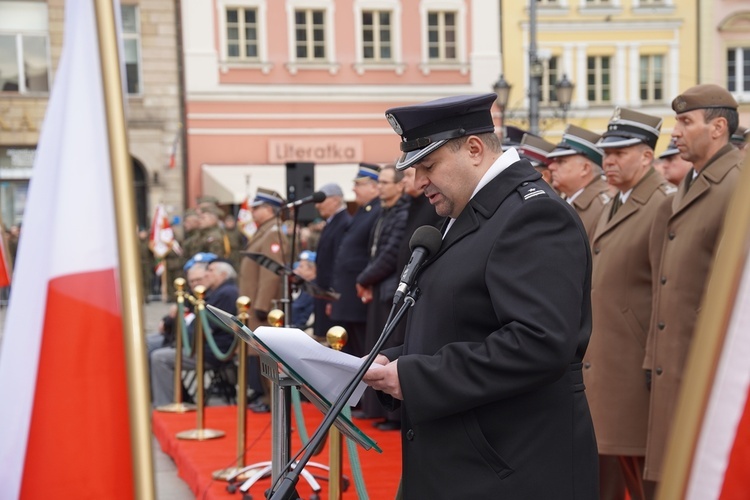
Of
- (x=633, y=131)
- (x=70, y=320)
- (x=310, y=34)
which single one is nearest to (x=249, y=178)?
(x=310, y=34)

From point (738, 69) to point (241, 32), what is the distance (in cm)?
1512

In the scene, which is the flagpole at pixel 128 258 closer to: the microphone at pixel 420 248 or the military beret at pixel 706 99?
the microphone at pixel 420 248

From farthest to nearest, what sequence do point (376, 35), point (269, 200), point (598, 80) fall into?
point (598, 80) < point (376, 35) < point (269, 200)

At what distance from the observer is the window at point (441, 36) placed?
31.4 meters

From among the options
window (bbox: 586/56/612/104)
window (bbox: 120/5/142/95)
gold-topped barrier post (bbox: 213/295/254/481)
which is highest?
window (bbox: 120/5/142/95)

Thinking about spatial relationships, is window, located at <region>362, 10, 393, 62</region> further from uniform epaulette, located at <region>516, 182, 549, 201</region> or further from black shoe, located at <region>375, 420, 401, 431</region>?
uniform epaulette, located at <region>516, 182, 549, 201</region>

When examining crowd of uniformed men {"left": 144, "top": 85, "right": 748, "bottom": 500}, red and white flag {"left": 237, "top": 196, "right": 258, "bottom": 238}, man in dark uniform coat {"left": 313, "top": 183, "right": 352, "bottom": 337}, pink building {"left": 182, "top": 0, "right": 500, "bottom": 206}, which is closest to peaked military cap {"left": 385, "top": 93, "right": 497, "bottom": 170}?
crowd of uniformed men {"left": 144, "top": 85, "right": 748, "bottom": 500}

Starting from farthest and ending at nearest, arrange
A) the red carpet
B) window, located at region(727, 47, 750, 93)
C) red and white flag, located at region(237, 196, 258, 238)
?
1. window, located at region(727, 47, 750, 93)
2. red and white flag, located at region(237, 196, 258, 238)
3. the red carpet

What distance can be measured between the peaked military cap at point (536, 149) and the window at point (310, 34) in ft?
76.9

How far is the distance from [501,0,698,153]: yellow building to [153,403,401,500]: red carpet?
24.0 m

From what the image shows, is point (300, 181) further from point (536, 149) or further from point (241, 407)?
point (241, 407)

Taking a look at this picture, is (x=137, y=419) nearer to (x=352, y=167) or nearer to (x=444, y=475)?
(x=444, y=475)

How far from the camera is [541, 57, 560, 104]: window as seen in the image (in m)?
31.3

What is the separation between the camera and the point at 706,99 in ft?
15.4
